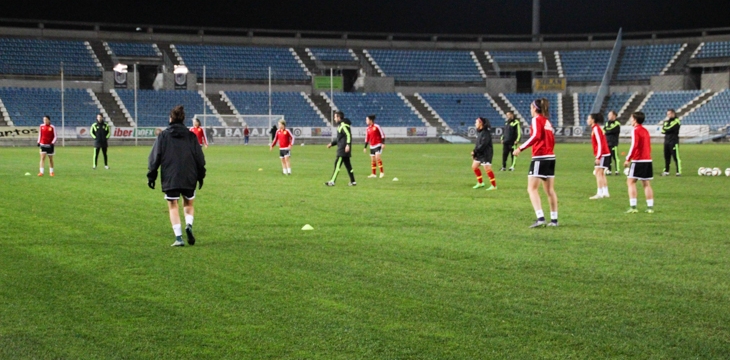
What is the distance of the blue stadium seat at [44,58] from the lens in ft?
202

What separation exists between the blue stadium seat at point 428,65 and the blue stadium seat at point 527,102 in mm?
3852

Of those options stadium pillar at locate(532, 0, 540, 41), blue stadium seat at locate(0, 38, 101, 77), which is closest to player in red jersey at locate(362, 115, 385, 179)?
blue stadium seat at locate(0, 38, 101, 77)

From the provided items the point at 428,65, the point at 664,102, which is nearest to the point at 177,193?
the point at 664,102

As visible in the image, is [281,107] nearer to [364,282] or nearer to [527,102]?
[527,102]

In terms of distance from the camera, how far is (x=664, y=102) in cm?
6650

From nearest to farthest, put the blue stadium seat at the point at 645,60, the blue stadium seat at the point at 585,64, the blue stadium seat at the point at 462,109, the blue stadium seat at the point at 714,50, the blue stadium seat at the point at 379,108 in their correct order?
the blue stadium seat at the point at 379,108, the blue stadium seat at the point at 714,50, the blue stadium seat at the point at 462,109, the blue stadium seat at the point at 645,60, the blue stadium seat at the point at 585,64

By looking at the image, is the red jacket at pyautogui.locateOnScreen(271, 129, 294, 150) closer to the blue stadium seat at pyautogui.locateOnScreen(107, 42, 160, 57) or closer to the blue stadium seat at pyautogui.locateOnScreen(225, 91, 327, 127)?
the blue stadium seat at pyautogui.locateOnScreen(225, 91, 327, 127)

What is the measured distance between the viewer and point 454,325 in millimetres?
5941

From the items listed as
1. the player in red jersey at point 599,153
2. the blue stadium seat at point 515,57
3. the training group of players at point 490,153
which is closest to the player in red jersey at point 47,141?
the training group of players at point 490,153

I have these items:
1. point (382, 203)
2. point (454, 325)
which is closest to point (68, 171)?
point (382, 203)

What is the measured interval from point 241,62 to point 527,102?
26294mm

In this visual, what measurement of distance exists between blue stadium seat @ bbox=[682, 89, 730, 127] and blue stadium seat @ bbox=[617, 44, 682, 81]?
23.6 feet

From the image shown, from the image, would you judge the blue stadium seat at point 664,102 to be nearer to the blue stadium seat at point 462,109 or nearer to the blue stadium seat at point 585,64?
the blue stadium seat at point 585,64

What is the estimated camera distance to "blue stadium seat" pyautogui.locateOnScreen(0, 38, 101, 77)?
202 feet
